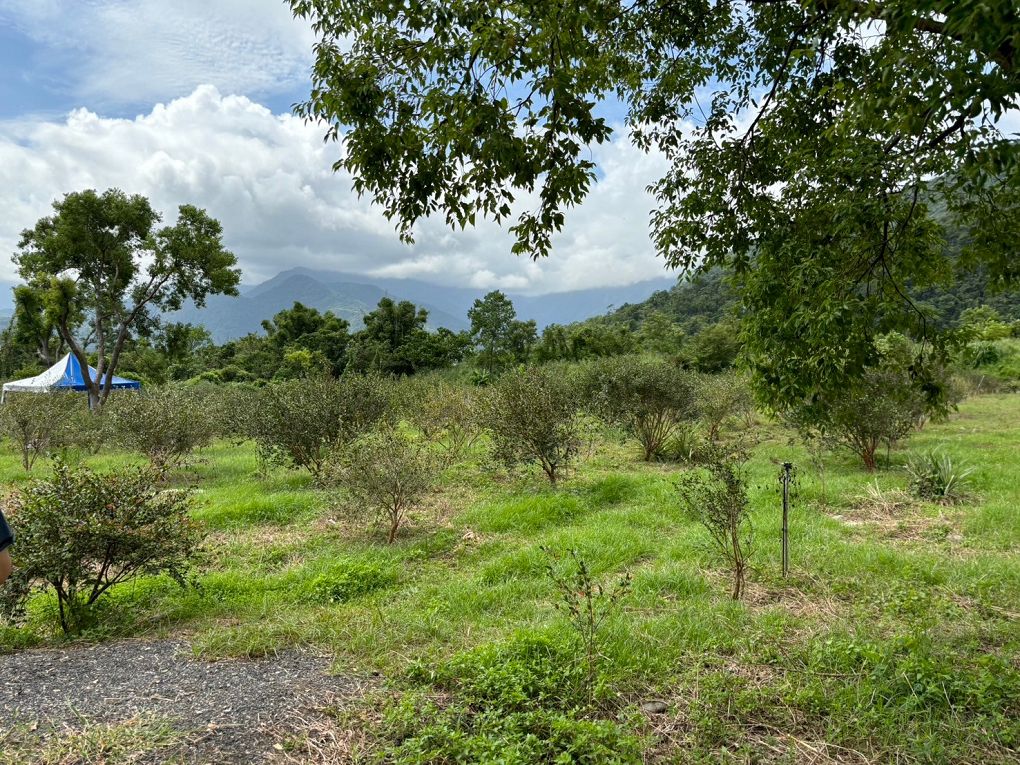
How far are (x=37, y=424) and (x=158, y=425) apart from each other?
11.3ft

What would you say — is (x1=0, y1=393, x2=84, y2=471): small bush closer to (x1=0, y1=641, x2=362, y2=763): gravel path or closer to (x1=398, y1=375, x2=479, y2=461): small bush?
(x1=398, y1=375, x2=479, y2=461): small bush

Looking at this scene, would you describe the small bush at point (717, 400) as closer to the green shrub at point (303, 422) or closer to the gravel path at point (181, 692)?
the green shrub at point (303, 422)

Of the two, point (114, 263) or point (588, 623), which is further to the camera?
point (114, 263)

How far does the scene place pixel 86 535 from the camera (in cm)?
429

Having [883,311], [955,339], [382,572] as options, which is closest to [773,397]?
[883,311]

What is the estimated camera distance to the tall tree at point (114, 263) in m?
19.8

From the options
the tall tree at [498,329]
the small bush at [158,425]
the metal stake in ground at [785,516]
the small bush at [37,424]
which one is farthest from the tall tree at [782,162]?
the tall tree at [498,329]

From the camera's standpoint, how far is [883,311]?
12.1 ft

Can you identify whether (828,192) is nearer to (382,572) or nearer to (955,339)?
(955,339)

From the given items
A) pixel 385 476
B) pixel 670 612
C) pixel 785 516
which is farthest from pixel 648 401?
pixel 670 612

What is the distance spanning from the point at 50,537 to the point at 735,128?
656 cm

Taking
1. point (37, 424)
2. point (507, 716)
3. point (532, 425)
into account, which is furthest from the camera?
point (37, 424)

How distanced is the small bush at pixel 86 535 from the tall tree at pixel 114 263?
1892cm

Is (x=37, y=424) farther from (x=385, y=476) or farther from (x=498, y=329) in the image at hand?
(x=498, y=329)
